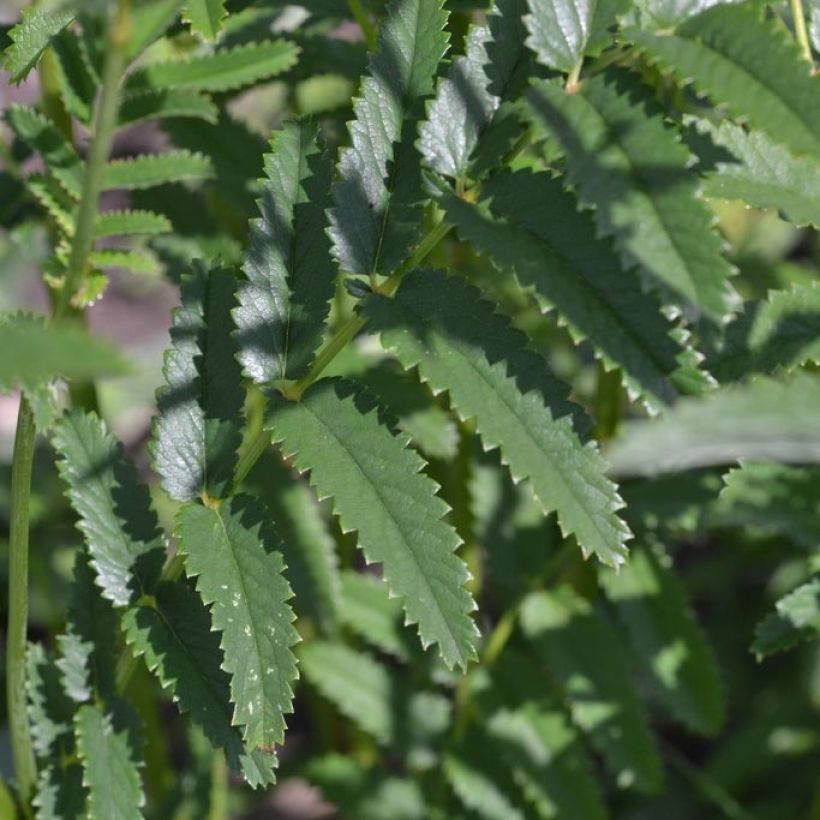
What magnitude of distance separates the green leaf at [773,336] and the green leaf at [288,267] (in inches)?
11.1

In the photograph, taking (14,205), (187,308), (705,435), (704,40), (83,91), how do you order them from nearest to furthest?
(705,435)
(704,40)
(187,308)
(83,91)
(14,205)

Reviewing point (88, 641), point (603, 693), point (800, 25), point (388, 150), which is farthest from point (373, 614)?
point (800, 25)

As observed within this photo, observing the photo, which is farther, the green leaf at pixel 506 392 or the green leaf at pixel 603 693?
the green leaf at pixel 603 693

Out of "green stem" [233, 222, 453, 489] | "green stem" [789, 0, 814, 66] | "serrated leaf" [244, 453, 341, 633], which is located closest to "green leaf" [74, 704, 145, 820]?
"green stem" [233, 222, 453, 489]

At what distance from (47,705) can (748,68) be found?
70 centimetres

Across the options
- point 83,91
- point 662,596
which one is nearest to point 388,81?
point 83,91

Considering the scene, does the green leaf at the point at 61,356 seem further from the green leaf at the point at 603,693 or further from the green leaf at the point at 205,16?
the green leaf at the point at 603,693

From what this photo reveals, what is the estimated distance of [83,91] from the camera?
3.56ft

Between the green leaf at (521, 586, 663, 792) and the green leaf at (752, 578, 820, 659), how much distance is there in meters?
0.30

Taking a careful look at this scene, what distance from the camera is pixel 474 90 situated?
853mm

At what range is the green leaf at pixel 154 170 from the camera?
42.8 inches

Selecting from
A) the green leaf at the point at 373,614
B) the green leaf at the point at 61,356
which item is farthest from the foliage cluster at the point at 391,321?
the green leaf at the point at 373,614

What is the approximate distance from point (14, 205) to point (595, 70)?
656 mm

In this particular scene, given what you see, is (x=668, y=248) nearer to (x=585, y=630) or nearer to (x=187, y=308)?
(x=187, y=308)
